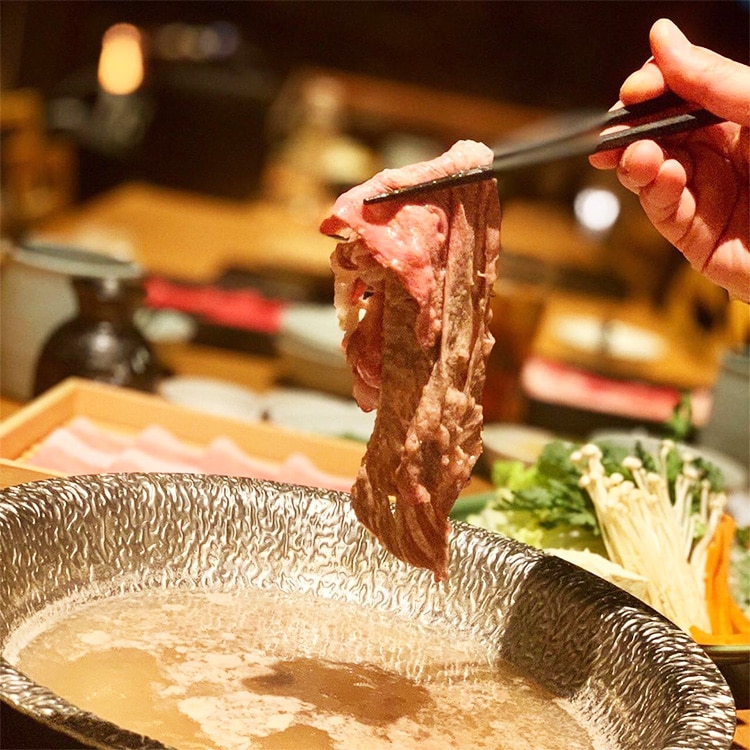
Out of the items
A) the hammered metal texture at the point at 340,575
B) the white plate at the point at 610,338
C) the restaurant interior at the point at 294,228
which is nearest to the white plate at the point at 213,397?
the restaurant interior at the point at 294,228

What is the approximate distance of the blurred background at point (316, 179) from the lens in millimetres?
3627

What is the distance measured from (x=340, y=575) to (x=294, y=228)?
211 inches

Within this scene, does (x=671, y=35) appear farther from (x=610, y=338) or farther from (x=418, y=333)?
(x=610, y=338)

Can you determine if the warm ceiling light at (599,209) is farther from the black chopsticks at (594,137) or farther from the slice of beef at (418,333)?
the slice of beef at (418,333)

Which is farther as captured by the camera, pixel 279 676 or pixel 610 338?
pixel 610 338

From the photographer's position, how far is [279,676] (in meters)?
1.58

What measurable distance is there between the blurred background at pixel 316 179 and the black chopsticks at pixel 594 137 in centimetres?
133

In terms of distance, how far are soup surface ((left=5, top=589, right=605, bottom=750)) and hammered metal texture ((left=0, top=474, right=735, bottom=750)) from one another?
0.12ft

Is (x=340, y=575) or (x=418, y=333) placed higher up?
(x=418, y=333)

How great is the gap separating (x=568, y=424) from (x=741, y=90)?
215 cm

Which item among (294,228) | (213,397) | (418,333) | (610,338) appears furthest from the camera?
(294,228)

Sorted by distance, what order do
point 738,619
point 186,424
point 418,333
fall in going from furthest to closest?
point 186,424
point 738,619
point 418,333

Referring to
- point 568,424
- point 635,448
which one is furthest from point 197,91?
point 635,448

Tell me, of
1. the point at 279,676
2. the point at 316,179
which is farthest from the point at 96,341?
the point at 316,179
